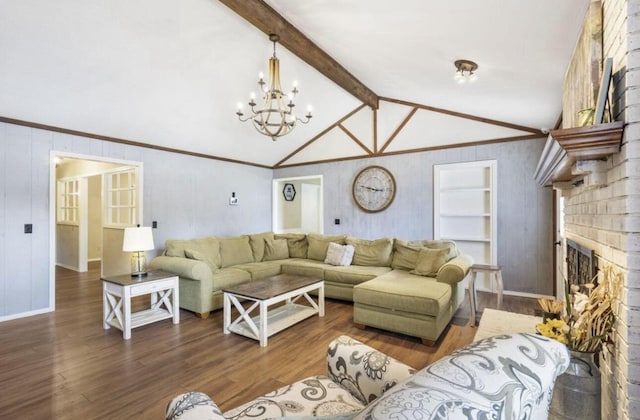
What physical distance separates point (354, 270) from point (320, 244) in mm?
1028

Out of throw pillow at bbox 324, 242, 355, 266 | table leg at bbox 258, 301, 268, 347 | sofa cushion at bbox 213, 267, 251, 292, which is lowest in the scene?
table leg at bbox 258, 301, 268, 347

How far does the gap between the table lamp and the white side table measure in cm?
13

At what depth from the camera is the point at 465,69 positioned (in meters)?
2.90

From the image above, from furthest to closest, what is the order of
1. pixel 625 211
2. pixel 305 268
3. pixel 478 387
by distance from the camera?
pixel 305 268 < pixel 625 211 < pixel 478 387

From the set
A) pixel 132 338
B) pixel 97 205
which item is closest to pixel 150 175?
pixel 132 338

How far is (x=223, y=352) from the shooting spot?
2.70 meters

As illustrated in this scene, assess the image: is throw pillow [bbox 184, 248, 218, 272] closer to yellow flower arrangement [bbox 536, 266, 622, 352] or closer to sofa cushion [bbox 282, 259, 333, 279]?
sofa cushion [bbox 282, 259, 333, 279]

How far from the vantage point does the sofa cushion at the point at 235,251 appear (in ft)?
14.6

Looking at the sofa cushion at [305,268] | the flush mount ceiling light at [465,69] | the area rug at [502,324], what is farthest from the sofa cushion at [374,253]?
the flush mount ceiling light at [465,69]

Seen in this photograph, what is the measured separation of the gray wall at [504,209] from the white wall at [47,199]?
2581mm

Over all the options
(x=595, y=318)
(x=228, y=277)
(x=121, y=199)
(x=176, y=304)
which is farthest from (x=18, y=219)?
(x=595, y=318)

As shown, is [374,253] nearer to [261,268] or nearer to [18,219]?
[261,268]

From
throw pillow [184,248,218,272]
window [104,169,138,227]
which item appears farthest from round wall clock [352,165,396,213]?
window [104,169,138,227]

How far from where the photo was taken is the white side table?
3.02 m
